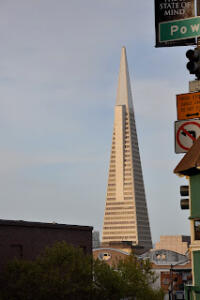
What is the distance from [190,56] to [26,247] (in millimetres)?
42074

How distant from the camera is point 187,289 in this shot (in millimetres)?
24625

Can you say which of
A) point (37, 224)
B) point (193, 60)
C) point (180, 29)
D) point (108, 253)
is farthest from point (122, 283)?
point (108, 253)

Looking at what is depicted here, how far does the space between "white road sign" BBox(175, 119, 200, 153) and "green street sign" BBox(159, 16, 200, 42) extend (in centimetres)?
429

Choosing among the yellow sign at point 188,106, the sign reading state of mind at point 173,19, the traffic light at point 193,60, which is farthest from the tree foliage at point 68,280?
the traffic light at point 193,60

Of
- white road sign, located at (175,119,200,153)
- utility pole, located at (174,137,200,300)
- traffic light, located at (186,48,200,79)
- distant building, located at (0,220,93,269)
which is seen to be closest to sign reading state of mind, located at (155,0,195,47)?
traffic light, located at (186,48,200,79)

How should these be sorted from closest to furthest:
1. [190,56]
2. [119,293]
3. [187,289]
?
[190,56]
[187,289]
[119,293]

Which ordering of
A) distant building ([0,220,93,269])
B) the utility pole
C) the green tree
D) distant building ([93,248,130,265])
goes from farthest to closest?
distant building ([93,248,130,265]), distant building ([0,220,93,269]), the green tree, the utility pole

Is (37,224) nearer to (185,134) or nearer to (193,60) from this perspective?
(185,134)

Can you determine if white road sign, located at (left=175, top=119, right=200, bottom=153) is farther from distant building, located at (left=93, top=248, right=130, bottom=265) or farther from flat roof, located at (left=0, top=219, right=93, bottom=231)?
distant building, located at (left=93, top=248, right=130, bottom=265)

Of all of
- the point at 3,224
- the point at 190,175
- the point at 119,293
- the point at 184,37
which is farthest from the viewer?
the point at 3,224

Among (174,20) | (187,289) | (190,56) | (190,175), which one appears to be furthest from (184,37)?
(187,289)

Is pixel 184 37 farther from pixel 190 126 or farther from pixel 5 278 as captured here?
pixel 5 278

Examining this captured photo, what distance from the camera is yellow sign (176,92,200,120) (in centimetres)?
2470

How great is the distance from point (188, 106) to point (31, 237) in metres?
36.1
